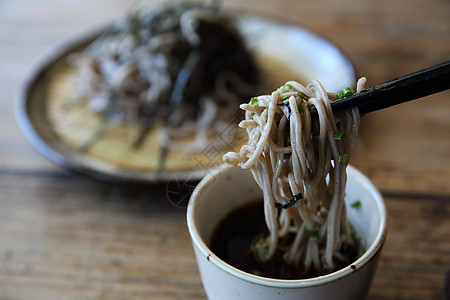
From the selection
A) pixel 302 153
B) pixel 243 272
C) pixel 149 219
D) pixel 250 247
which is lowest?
pixel 149 219

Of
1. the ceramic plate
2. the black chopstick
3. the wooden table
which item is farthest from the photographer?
the ceramic plate

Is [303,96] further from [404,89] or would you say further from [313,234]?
[313,234]

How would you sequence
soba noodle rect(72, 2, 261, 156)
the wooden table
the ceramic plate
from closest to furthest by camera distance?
the wooden table, the ceramic plate, soba noodle rect(72, 2, 261, 156)

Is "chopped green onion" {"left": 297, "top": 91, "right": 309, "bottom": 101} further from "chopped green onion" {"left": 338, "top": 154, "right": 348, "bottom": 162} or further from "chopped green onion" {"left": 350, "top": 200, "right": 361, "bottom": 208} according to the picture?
"chopped green onion" {"left": 350, "top": 200, "right": 361, "bottom": 208}

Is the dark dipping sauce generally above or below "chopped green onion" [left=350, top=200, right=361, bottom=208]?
below

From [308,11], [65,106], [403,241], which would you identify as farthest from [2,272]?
[308,11]

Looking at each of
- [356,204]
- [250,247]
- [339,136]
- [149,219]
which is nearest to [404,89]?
[339,136]

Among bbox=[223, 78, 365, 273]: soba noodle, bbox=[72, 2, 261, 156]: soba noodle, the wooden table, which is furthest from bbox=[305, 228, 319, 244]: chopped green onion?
bbox=[72, 2, 261, 156]: soba noodle
